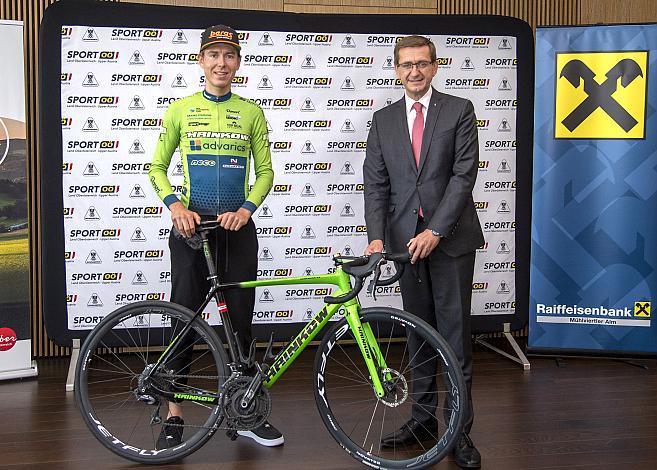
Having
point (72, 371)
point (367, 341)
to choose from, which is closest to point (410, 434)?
point (367, 341)

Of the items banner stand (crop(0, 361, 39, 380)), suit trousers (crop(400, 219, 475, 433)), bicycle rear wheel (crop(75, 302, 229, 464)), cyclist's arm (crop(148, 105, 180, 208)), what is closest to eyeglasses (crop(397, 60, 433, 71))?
suit trousers (crop(400, 219, 475, 433))

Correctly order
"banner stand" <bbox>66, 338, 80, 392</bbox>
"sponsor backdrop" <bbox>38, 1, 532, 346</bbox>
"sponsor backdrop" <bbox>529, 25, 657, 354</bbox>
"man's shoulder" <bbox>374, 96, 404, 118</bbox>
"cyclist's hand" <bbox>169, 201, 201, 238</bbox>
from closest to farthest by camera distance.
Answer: "cyclist's hand" <bbox>169, 201, 201, 238</bbox>, "man's shoulder" <bbox>374, 96, 404, 118</bbox>, "banner stand" <bbox>66, 338, 80, 392</bbox>, "sponsor backdrop" <bbox>38, 1, 532, 346</bbox>, "sponsor backdrop" <bbox>529, 25, 657, 354</bbox>

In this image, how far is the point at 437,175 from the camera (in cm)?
316

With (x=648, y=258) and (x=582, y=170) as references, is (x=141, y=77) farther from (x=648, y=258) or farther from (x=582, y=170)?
(x=648, y=258)

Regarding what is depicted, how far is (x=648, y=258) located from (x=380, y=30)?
198cm

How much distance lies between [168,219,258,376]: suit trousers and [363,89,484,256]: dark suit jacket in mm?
507

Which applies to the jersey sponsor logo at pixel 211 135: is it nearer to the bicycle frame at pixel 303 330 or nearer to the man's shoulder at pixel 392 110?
the bicycle frame at pixel 303 330

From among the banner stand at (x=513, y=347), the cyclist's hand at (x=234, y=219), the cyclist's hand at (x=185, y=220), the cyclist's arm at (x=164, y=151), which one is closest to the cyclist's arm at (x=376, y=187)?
the cyclist's hand at (x=234, y=219)

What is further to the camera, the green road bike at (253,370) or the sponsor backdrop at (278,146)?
the sponsor backdrop at (278,146)

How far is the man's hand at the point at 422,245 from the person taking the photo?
9.93 ft

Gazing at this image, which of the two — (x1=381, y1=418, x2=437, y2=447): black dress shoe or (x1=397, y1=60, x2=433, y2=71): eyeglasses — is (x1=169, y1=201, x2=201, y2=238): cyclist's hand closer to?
(x1=397, y1=60, x2=433, y2=71): eyeglasses

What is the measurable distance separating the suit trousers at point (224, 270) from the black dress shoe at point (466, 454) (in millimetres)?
916

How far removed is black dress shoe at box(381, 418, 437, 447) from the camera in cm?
329

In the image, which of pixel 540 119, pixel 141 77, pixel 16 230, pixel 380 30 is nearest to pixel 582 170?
pixel 540 119
